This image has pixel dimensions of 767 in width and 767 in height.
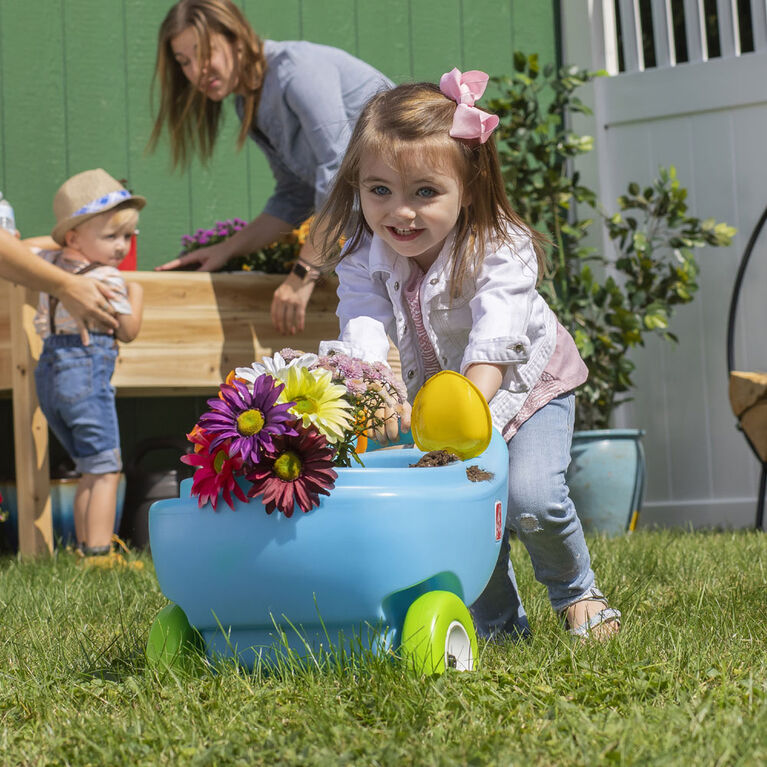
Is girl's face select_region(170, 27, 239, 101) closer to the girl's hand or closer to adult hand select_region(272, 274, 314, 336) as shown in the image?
adult hand select_region(272, 274, 314, 336)

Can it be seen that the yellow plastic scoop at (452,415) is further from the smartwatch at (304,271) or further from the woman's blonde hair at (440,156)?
the smartwatch at (304,271)

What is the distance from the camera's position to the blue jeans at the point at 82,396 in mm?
3205

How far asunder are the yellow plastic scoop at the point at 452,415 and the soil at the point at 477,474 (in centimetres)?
3

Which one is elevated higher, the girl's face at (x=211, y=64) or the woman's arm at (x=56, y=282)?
the girl's face at (x=211, y=64)

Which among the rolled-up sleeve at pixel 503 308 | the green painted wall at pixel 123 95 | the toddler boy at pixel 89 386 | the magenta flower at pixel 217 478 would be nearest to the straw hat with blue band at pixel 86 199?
the toddler boy at pixel 89 386

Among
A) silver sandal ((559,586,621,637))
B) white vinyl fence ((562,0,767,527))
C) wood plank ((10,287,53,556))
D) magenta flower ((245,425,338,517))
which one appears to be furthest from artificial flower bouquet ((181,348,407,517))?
white vinyl fence ((562,0,767,527))

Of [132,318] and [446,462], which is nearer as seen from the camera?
[446,462]

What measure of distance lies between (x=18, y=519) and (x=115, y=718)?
2.14 m

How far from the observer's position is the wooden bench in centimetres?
333

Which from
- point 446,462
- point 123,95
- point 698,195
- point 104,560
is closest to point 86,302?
point 104,560

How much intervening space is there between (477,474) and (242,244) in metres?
2.11

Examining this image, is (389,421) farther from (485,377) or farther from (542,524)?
(542,524)

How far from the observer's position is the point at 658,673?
1.53 m

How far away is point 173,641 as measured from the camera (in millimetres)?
1619
